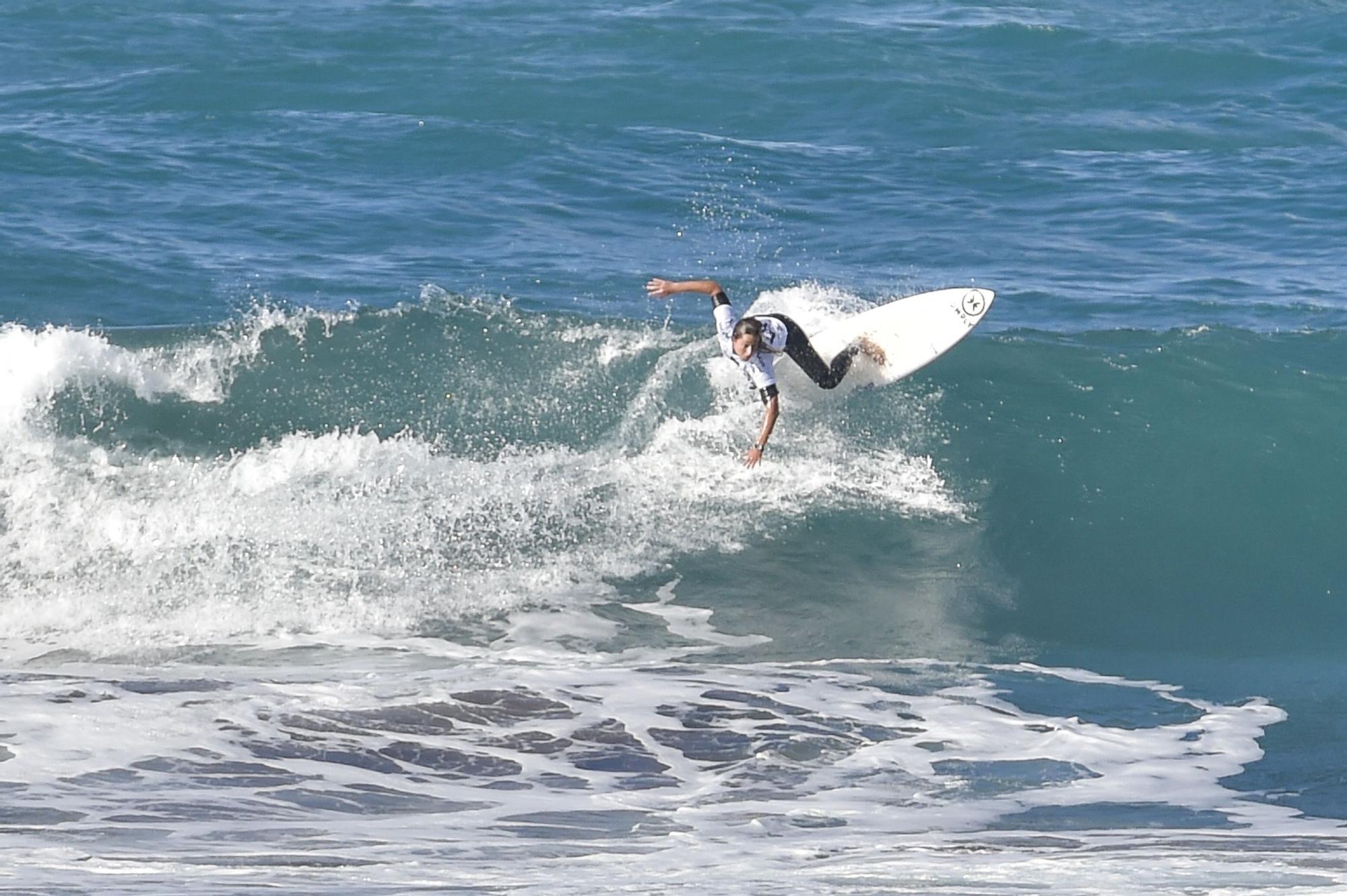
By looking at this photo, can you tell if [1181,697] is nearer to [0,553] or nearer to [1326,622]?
[1326,622]

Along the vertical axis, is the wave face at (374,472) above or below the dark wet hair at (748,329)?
below

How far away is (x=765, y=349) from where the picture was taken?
40.2 feet

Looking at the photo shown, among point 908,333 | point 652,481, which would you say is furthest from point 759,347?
point 908,333

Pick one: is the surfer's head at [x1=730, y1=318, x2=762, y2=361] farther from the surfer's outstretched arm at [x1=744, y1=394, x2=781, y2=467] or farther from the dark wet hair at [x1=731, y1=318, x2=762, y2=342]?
the surfer's outstretched arm at [x1=744, y1=394, x2=781, y2=467]

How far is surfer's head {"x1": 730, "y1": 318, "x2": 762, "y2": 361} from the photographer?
38.8 ft

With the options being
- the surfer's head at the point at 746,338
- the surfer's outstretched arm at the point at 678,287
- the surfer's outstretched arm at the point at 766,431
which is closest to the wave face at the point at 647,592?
the surfer's outstretched arm at the point at 766,431

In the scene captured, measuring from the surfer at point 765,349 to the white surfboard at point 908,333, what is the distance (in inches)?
3.3

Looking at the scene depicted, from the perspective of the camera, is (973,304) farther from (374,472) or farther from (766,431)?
(374,472)

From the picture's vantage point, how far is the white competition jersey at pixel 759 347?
12.1 metres

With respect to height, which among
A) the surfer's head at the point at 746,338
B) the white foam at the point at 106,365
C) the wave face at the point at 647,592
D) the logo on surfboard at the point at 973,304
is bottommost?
the wave face at the point at 647,592

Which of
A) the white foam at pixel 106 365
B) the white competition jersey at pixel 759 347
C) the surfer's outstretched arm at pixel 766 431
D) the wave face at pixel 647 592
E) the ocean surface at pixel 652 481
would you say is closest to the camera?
the ocean surface at pixel 652 481

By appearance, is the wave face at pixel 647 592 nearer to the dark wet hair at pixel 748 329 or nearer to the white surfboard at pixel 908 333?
the white surfboard at pixel 908 333

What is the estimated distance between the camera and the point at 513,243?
17500mm

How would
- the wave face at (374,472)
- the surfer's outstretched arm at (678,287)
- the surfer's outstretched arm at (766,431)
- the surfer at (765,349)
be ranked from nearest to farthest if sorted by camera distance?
the wave face at (374,472)
the surfer's outstretched arm at (678,287)
the surfer's outstretched arm at (766,431)
the surfer at (765,349)
